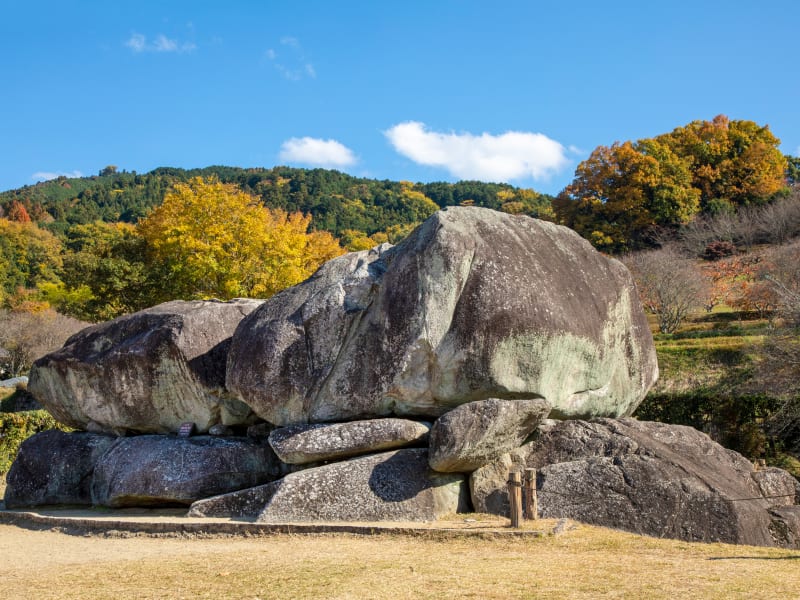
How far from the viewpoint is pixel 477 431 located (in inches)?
514

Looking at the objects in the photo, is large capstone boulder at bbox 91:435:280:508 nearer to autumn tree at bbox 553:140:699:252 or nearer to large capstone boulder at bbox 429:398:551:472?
large capstone boulder at bbox 429:398:551:472

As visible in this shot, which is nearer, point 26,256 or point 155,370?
point 155,370

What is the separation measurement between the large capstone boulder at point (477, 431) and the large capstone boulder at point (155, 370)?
529 cm

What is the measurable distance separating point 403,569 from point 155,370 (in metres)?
9.22

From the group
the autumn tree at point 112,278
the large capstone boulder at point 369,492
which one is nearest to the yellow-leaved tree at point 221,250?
the autumn tree at point 112,278

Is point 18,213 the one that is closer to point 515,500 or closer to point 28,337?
point 28,337

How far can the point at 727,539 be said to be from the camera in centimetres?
1179

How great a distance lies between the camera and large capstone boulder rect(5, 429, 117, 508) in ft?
55.9

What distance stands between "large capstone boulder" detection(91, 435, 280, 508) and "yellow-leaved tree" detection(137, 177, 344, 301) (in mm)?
17693

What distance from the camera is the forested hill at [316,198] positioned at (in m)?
82.4

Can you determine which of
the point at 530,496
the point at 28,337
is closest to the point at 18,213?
the point at 28,337

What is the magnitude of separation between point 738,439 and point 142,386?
49.0ft

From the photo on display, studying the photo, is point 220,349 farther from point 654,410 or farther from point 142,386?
point 654,410

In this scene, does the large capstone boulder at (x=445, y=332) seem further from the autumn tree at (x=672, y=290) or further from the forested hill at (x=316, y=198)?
the forested hill at (x=316, y=198)
